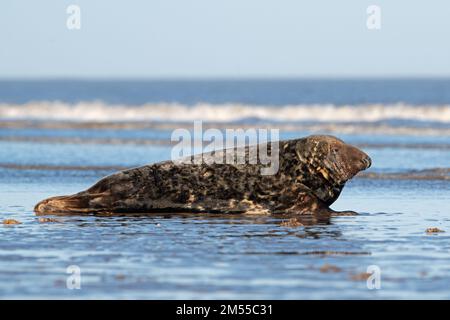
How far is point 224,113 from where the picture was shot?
51.2 metres

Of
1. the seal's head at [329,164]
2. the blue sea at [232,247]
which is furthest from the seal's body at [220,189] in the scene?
the blue sea at [232,247]

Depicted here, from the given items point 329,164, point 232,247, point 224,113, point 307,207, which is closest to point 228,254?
point 232,247

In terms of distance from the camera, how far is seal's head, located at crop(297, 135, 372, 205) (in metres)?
14.0

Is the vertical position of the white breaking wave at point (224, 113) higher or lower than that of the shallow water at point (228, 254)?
higher

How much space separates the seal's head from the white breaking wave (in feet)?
97.3

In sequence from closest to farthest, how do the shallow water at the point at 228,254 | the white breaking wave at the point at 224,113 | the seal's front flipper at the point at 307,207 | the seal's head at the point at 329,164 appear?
the shallow water at the point at 228,254 < the seal's front flipper at the point at 307,207 < the seal's head at the point at 329,164 < the white breaking wave at the point at 224,113

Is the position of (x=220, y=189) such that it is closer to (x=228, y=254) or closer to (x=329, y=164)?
(x=329, y=164)

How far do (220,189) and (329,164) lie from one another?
1521 mm

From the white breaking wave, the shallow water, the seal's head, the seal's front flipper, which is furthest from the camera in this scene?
the white breaking wave

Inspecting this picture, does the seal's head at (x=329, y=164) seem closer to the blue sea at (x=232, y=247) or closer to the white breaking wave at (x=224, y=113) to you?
the blue sea at (x=232, y=247)

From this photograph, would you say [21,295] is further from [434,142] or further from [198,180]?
[434,142]

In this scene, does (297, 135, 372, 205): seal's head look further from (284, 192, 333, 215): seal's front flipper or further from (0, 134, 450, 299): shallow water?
(0, 134, 450, 299): shallow water

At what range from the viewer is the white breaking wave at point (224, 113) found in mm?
46844

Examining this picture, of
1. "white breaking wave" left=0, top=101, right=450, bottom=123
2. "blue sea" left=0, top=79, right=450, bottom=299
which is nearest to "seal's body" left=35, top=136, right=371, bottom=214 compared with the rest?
"blue sea" left=0, top=79, right=450, bottom=299
